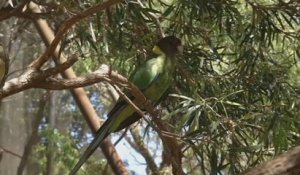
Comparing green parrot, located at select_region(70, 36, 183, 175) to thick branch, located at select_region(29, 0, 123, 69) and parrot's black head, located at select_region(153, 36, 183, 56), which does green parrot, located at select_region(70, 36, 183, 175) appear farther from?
thick branch, located at select_region(29, 0, 123, 69)

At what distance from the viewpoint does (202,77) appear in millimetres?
1972

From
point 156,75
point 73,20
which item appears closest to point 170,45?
point 156,75

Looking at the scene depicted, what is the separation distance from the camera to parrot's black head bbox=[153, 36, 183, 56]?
2010mm

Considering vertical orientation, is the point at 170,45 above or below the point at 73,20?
below

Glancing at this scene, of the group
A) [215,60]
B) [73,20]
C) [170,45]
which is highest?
[73,20]

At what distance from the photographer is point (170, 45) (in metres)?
2.01

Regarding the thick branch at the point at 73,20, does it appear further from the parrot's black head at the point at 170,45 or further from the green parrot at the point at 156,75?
the parrot's black head at the point at 170,45

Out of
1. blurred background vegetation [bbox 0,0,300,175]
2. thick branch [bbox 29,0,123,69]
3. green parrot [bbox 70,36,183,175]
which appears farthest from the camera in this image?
green parrot [bbox 70,36,183,175]

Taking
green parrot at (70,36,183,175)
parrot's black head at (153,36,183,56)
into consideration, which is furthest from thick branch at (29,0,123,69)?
parrot's black head at (153,36,183,56)

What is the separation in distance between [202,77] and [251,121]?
11.6 inches

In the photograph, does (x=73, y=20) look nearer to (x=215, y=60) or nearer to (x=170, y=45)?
(x=170, y=45)

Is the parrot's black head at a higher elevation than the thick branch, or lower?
lower

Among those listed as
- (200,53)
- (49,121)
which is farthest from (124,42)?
(49,121)

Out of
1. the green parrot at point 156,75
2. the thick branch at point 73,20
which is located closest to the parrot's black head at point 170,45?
the green parrot at point 156,75
